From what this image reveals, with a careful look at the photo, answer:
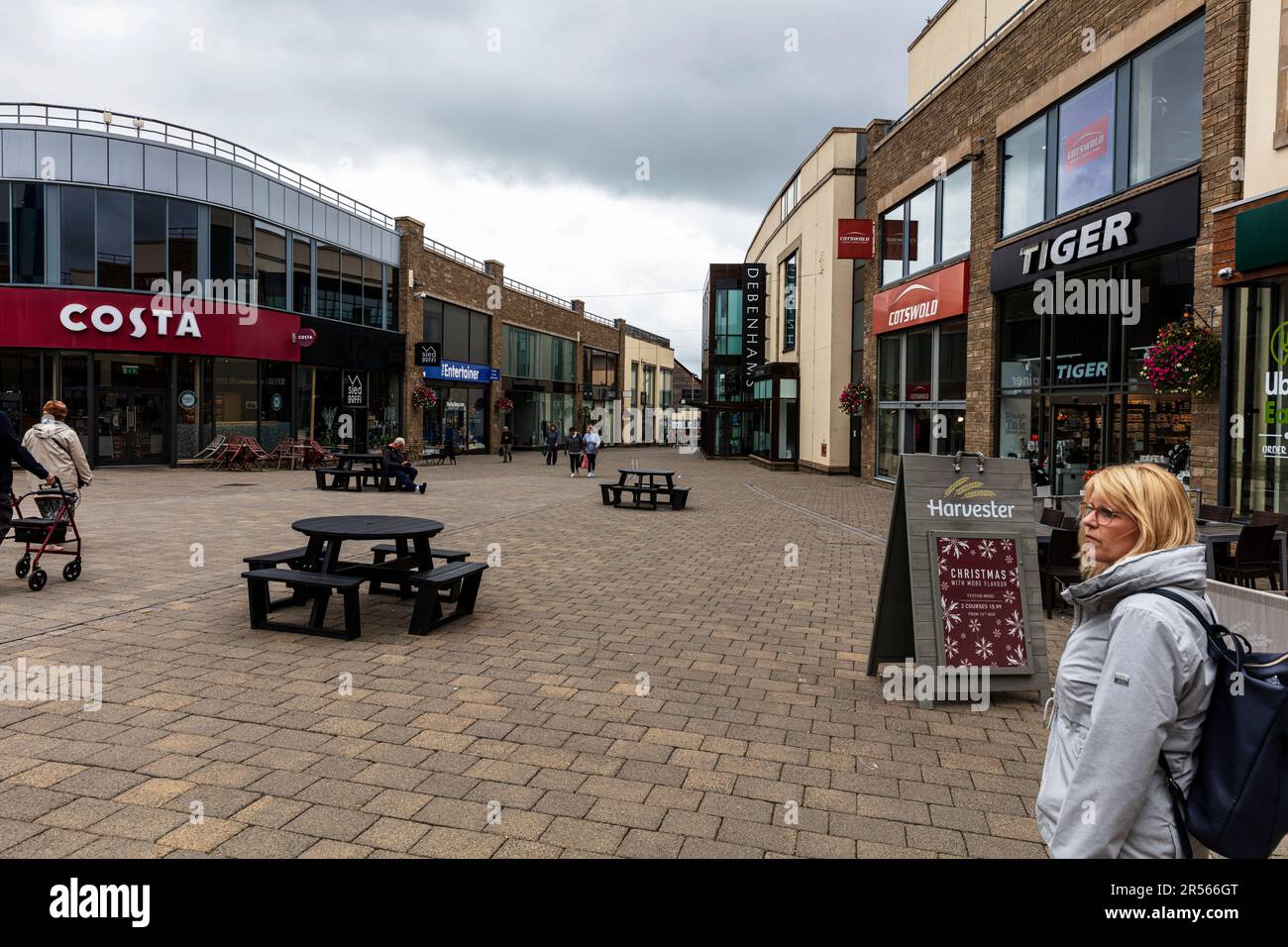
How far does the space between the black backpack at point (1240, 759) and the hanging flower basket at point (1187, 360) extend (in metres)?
10.2

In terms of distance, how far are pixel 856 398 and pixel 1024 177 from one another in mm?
9294

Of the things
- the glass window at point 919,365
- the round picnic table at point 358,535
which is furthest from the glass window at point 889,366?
the round picnic table at point 358,535

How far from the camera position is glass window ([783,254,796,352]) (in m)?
34.7

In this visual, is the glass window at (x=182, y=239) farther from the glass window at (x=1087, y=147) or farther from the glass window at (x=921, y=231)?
the glass window at (x=1087, y=147)

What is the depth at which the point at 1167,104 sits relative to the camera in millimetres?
11766

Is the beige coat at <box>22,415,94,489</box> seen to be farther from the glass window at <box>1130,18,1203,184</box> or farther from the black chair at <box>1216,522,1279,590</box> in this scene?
the glass window at <box>1130,18,1203,184</box>

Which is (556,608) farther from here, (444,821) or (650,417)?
(650,417)

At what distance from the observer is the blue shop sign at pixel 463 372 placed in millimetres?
36344

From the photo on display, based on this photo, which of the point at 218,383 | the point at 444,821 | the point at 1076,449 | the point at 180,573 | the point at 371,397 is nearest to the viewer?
the point at 444,821

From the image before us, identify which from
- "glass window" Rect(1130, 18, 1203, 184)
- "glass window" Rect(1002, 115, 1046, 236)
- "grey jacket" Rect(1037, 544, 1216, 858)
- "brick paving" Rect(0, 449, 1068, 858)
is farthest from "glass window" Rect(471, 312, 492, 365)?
"grey jacket" Rect(1037, 544, 1216, 858)

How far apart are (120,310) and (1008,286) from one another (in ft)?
75.6

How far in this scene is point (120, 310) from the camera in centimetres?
2377
